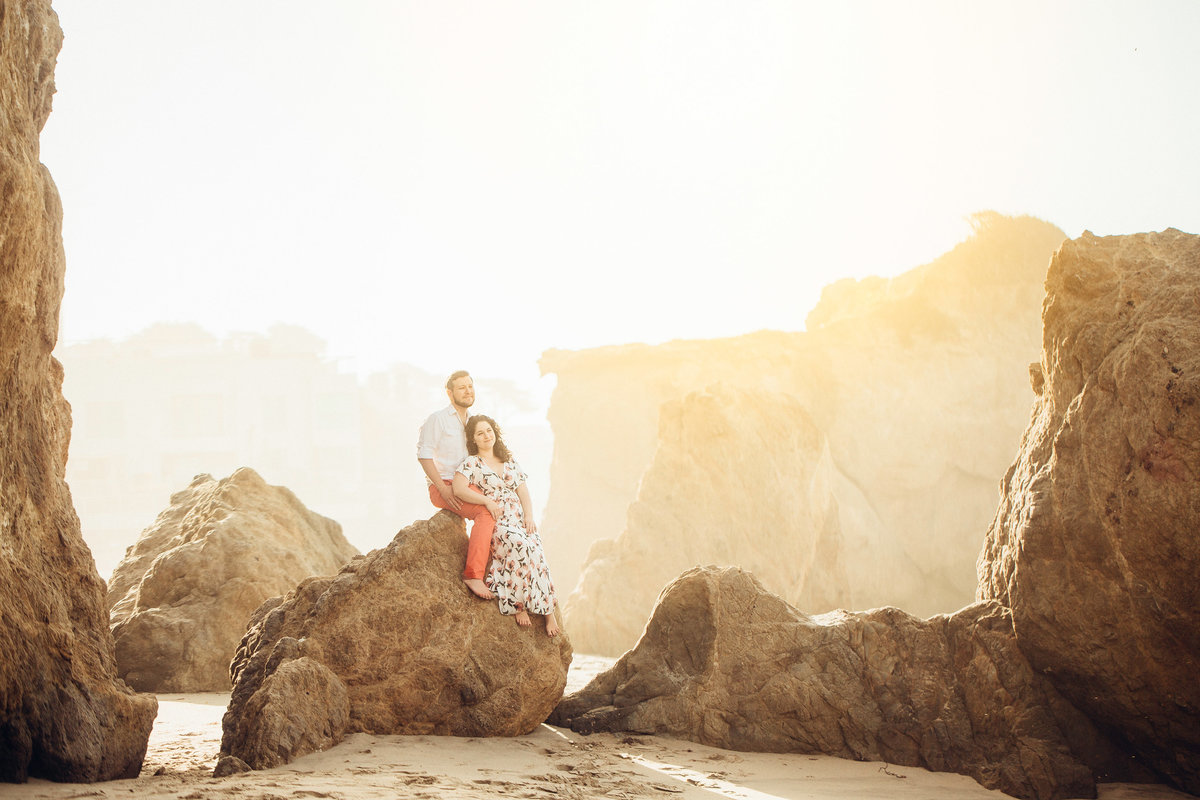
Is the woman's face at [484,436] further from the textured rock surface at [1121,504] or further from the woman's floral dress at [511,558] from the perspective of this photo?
the textured rock surface at [1121,504]

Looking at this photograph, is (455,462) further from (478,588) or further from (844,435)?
(844,435)

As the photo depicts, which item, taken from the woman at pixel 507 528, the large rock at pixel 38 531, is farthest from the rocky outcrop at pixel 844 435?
the large rock at pixel 38 531

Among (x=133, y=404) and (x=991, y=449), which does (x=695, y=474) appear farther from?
(x=133, y=404)

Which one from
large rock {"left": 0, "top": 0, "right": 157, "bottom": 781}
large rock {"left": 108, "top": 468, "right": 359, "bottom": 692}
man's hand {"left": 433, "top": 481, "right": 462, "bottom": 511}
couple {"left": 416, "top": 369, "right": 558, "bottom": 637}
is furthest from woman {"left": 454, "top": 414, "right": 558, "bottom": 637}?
large rock {"left": 108, "top": 468, "right": 359, "bottom": 692}

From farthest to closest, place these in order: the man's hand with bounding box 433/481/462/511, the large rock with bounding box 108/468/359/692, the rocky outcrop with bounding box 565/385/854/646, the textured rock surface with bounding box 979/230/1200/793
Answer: the rocky outcrop with bounding box 565/385/854/646 → the large rock with bounding box 108/468/359/692 → the man's hand with bounding box 433/481/462/511 → the textured rock surface with bounding box 979/230/1200/793

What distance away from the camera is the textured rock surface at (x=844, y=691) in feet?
17.1

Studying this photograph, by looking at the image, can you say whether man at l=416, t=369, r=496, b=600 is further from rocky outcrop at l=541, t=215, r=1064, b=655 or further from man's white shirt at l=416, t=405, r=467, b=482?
rocky outcrop at l=541, t=215, r=1064, b=655

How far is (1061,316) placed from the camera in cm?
545

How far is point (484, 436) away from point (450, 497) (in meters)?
0.44

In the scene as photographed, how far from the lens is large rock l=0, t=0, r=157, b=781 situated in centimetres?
391

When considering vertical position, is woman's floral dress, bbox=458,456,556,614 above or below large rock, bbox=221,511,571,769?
above

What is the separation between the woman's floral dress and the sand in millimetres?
806

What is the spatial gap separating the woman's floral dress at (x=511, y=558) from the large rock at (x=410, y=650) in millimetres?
132

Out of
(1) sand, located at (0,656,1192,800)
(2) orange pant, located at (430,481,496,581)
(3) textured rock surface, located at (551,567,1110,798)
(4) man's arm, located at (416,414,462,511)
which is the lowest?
(1) sand, located at (0,656,1192,800)
